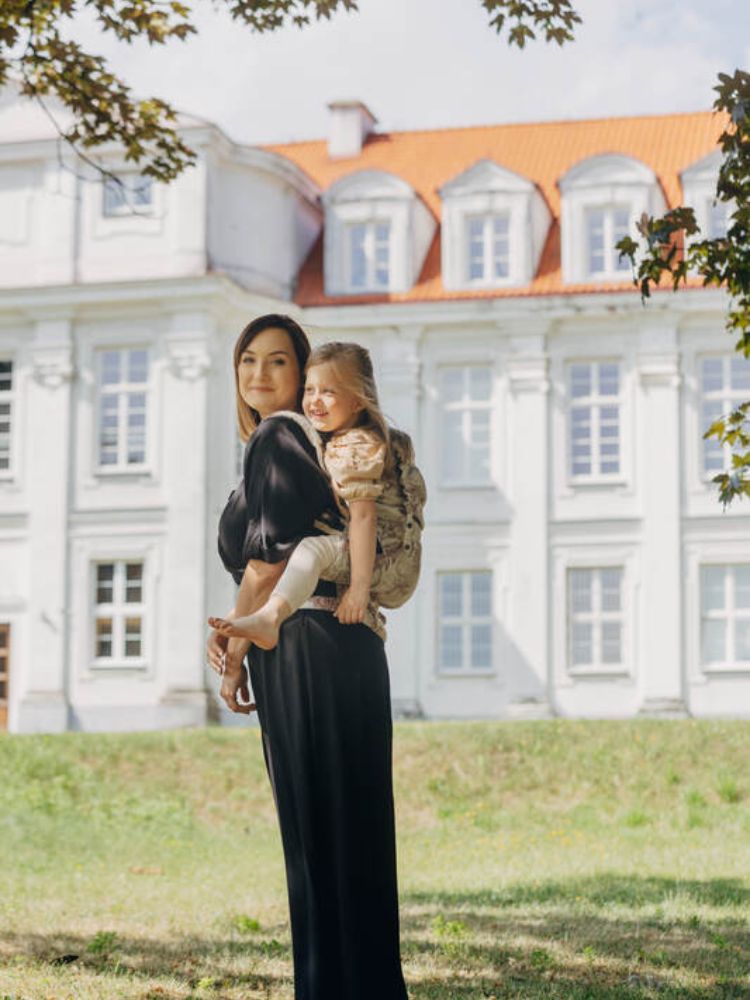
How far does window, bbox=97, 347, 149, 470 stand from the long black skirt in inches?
968

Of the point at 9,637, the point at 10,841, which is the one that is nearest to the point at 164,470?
the point at 9,637

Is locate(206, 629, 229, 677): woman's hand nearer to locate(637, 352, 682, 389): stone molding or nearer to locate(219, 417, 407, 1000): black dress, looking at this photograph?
locate(219, 417, 407, 1000): black dress

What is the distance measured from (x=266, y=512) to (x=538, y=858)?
10605 mm

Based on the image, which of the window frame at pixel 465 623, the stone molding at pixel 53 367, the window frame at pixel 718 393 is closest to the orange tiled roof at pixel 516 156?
the window frame at pixel 718 393

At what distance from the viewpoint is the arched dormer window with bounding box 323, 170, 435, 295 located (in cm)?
3158

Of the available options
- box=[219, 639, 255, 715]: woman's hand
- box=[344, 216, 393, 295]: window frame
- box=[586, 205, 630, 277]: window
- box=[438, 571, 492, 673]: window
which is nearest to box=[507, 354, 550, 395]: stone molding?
box=[586, 205, 630, 277]: window

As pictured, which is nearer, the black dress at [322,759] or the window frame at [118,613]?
the black dress at [322,759]

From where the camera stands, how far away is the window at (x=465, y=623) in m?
30.0

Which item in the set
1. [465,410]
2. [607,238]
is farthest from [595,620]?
[607,238]

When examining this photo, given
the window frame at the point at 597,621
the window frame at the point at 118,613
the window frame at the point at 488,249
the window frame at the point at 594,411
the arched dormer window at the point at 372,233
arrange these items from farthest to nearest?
the arched dormer window at the point at 372,233 < the window frame at the point at 488,249 < the window frame at the point at 594,411 < the window frame at the point at 118,613 < the window frame at the point at 597,621

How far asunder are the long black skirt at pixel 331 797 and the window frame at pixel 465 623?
23.8m

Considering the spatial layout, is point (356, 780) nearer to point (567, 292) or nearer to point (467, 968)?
point (467, 968)

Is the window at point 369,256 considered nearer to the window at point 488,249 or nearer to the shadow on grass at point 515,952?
the window at point 488,249

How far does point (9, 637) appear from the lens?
30.3 metres
